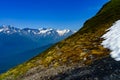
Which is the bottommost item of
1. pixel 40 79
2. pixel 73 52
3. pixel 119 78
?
pixel 119 78

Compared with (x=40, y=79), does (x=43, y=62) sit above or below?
above

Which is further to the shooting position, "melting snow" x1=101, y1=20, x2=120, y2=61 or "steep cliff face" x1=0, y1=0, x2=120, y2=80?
"melting snow" x1=101, y1=20, x2=120, y2=61

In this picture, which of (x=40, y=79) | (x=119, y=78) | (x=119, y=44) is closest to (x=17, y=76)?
(x=40, y=79)

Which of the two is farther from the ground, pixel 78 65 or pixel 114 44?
pixel 114 44

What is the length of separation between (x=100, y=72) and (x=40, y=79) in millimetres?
7105

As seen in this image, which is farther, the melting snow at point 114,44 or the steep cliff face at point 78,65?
the melting snow at point 114,44

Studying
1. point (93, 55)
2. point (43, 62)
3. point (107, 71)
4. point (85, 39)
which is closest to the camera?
point (107, 71)

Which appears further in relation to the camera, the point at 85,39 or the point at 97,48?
the point at 85,39

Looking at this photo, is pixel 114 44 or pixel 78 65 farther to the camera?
pixel 114 44

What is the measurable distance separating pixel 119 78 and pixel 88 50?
12.3 metres

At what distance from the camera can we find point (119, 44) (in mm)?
32844

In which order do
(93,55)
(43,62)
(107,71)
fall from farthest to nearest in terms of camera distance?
1. (43,62)
2. (93,55)
3. (107,71)

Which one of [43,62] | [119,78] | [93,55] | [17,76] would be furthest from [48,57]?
[119,78]

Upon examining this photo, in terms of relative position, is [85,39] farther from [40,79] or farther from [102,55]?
Answer: [40,79]
